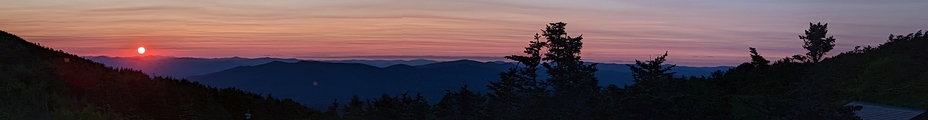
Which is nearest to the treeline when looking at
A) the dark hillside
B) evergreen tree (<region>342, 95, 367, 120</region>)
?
evergreen tree (<region>342, 95, 367, 120</region>)

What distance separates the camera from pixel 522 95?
27547mm

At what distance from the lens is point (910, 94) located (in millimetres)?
33562

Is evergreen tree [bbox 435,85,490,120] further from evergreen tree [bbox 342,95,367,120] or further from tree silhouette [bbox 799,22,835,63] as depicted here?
tree silhouette [bbox 799,22,835,63]

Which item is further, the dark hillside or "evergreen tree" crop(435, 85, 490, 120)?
"evergreen tree" crop(435, 85, 490, 120)

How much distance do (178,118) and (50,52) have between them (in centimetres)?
826

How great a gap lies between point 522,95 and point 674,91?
690 centimetres

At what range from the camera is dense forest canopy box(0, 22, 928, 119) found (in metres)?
18.4

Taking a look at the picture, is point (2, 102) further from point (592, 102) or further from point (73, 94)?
point (592, 102)

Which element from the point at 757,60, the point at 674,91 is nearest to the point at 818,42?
the point at 757,60

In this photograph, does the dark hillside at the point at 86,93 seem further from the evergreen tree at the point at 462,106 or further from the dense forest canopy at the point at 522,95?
the evergreen tree at the point at 462,106

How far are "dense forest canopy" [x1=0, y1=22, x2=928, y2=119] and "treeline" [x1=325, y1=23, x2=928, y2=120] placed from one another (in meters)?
0.06

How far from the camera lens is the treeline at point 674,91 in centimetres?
2001

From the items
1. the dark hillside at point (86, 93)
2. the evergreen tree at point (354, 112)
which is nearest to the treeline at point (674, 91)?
the evergreen tree at point (354, 112)

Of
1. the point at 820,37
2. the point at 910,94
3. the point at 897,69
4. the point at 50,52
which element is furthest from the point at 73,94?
the point at 820,37
